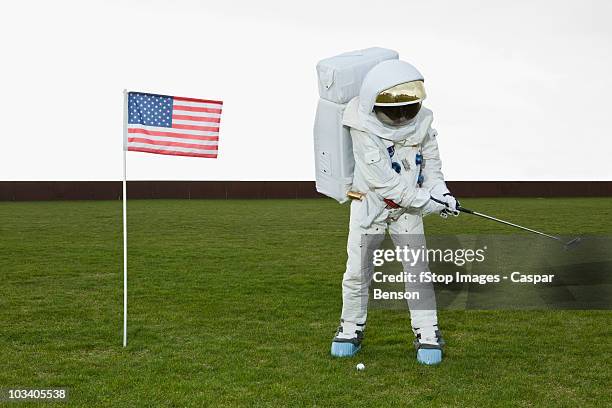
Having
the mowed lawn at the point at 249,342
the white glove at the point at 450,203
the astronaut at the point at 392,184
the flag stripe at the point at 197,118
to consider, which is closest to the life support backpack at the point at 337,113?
the astronaut at the point at 392,184

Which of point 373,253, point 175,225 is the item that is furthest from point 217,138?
point 175,225

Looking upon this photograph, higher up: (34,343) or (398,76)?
(398,76)

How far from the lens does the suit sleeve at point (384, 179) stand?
574 centimetres

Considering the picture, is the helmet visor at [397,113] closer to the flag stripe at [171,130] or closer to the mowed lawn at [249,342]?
the flag stripe at [171,130]

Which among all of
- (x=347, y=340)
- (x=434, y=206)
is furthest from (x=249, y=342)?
(x=434, y=206)

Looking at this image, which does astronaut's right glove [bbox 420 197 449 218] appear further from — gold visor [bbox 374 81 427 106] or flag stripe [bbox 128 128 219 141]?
flag stripe [bbox 128 128 219 141]

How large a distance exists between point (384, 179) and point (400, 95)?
1.90 ft

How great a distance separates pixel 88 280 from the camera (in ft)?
35.1

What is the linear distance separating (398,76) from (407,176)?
0.73 metres

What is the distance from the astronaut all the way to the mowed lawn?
1.07 ft

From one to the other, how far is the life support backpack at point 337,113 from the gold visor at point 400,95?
13.6 inches

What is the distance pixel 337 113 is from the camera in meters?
6.01

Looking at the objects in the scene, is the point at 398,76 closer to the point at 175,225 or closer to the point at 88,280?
the point at 88,280

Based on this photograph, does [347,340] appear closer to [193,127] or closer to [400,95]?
[400,95]
